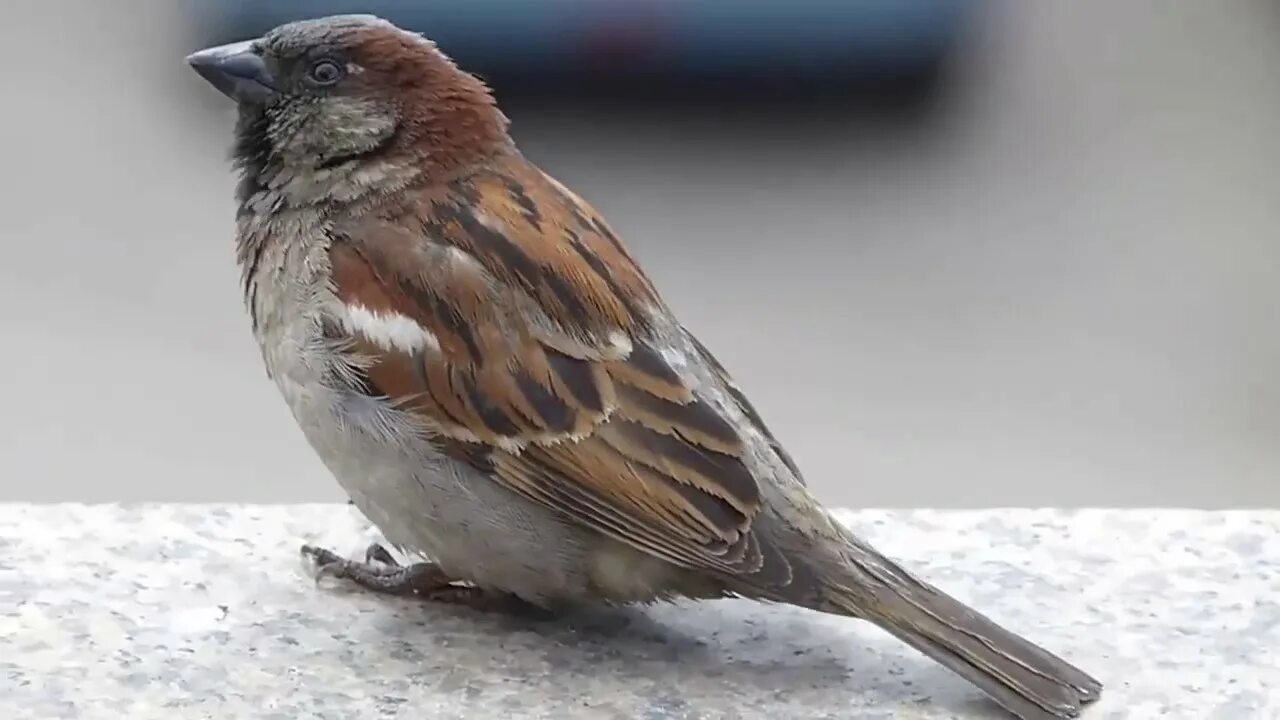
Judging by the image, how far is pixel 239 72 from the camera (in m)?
2.14

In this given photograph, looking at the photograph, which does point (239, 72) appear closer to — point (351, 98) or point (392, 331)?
point (351, 98)

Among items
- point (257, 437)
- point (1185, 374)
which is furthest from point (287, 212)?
point (1185, 374)

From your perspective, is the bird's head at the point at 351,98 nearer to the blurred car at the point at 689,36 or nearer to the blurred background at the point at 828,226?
the blurred background at the point at 828,226

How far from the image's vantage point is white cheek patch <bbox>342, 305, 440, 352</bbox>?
1.97 metres

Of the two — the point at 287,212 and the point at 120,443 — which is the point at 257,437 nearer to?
the point at 120,443

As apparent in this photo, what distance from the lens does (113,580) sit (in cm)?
210

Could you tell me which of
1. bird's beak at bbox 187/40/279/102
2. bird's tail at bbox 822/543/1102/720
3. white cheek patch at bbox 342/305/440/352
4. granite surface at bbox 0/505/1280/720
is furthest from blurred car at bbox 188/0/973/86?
bird's tail at bbox 822/543/1102/720

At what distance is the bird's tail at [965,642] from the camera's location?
1.78 m

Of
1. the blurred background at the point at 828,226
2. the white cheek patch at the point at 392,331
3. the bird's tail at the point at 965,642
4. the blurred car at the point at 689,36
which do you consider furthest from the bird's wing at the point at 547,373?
the blurred car at the point at 689,36

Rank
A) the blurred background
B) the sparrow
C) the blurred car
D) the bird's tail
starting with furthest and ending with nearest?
the blurred car, the blurred background, the sparrow, the bird's tail

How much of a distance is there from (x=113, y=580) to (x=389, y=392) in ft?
1.35

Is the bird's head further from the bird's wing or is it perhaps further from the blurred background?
the blurred background

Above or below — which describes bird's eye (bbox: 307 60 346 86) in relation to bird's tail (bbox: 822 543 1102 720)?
above

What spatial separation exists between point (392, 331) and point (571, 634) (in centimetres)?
38
